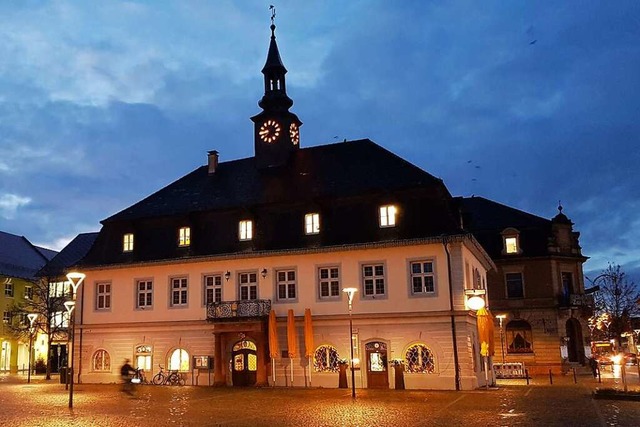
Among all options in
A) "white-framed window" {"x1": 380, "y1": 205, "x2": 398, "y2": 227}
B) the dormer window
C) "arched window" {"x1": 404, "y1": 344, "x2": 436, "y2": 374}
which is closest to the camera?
"arched window" {"x1": 404, "y1": 344, "x2": 436, "y2": 374}

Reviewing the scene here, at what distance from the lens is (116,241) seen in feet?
123

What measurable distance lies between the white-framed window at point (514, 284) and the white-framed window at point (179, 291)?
24.5m

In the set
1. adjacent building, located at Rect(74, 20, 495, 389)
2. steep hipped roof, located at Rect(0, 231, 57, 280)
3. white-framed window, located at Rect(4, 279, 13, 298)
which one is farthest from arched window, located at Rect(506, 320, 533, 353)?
white-framed window, located at Rect(4, 279, 13, 298)

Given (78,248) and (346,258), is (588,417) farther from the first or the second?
(78,248)

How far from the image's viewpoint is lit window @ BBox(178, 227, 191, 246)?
3550 centimetres

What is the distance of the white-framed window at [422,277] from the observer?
3002 cm

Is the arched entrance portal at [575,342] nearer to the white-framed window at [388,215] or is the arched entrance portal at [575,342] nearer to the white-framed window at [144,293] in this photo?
the white-framed window at [388,215]

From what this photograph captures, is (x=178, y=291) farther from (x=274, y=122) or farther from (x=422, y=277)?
(x=422, y=277)

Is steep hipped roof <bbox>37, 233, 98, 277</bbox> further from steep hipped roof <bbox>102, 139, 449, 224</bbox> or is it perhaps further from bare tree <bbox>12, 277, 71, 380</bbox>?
steep hipped roof <bbox>102, 139, 449, 224</bbox>

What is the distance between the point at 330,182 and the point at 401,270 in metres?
6.52

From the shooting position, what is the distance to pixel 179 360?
3412 centimetres

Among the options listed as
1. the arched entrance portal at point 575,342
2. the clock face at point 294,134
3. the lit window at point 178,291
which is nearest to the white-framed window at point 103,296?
the lit window at point 178,291

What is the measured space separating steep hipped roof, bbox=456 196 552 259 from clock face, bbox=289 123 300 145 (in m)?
14.7

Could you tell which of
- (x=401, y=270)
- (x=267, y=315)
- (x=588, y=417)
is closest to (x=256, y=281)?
(x=267, y=315)
